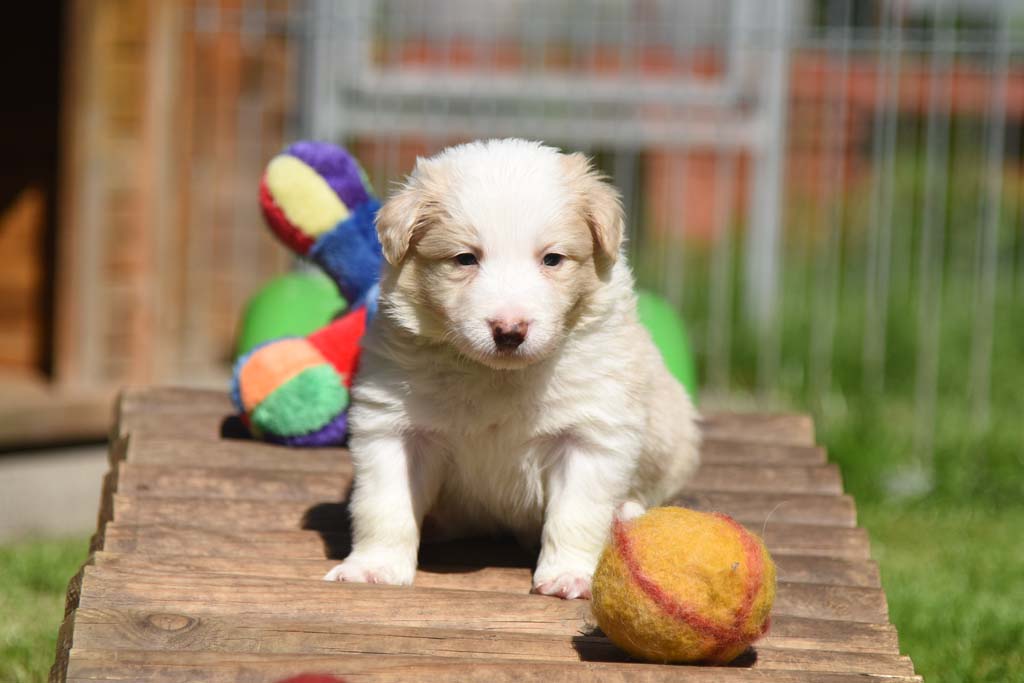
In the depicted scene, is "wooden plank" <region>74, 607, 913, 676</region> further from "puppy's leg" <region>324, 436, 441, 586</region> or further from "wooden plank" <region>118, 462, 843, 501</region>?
"wooden plank" <region>118, 462, 843, 501</region>

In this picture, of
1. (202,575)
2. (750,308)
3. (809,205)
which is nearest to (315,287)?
(202,575)

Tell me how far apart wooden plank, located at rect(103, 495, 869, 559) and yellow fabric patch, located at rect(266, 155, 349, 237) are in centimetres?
87

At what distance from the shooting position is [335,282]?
4.06 meters

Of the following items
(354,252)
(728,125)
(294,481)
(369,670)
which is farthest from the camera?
(728,125)

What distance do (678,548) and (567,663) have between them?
0.30 m

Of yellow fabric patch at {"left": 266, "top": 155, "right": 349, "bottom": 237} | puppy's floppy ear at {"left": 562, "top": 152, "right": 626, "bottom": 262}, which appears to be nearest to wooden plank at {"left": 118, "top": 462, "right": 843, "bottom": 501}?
yellow fabric patch at {"left": 266, "top": 155, "right": 349, "bottom": 237}

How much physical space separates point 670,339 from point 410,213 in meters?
2.16

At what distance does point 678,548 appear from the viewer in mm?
2496

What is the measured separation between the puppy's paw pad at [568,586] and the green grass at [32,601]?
1.45 metres

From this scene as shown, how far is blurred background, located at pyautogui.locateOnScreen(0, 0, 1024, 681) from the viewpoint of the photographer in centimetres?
570

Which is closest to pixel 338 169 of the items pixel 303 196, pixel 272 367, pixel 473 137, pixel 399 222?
pixel 303 196

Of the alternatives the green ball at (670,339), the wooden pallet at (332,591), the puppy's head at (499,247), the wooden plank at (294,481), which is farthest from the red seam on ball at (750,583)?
the green ball at (670,339)

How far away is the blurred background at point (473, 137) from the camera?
570 cm

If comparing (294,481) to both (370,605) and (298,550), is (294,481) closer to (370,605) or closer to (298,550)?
(298,550)
